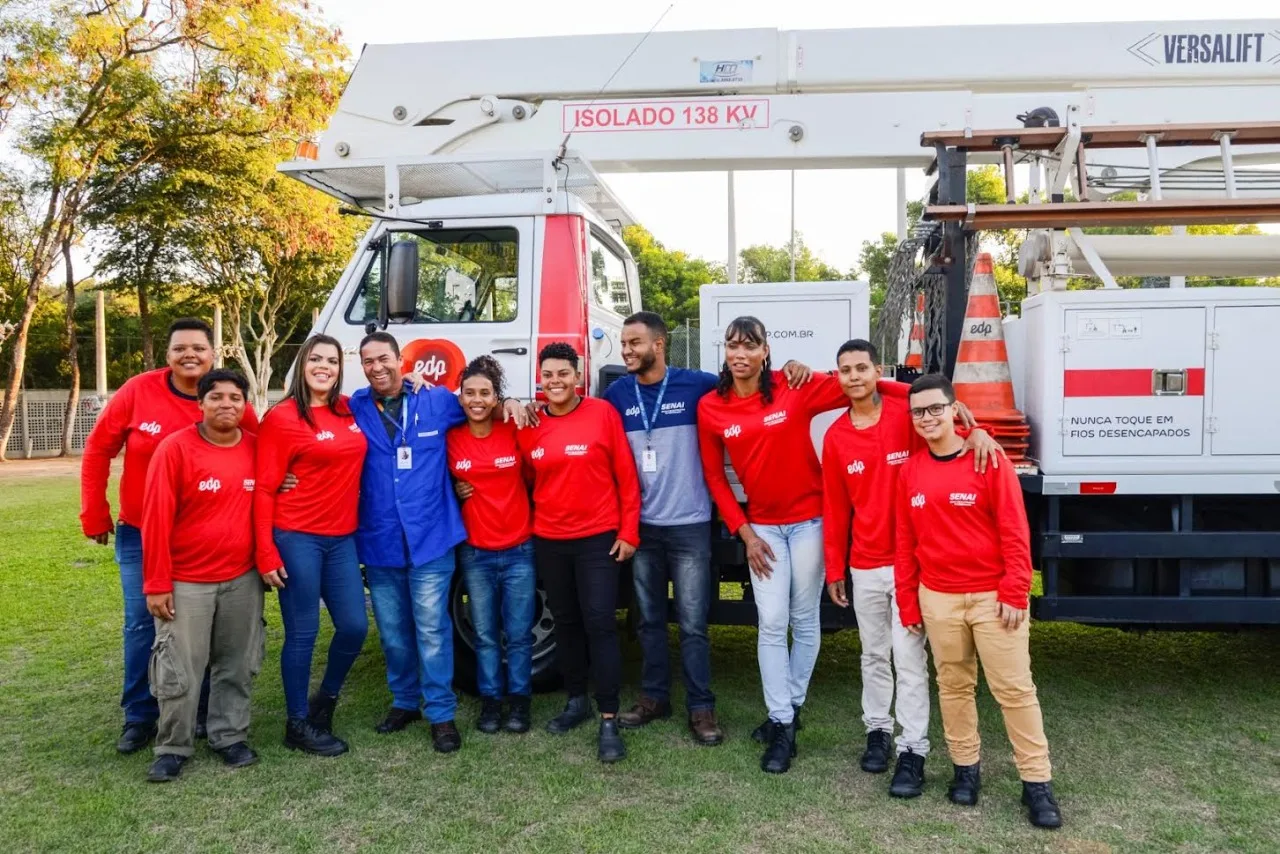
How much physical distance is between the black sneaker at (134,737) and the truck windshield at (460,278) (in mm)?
2182

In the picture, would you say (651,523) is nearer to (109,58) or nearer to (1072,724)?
(1072,724)

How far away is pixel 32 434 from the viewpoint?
945 inches

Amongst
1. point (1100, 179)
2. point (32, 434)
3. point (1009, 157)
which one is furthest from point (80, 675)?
point (32, 434)

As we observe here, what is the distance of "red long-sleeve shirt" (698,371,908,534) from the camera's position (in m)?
3.96

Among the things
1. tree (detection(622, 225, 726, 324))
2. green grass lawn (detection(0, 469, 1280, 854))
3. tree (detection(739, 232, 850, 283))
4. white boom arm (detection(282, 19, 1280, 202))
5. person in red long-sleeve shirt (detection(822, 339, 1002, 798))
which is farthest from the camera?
tree (detection(739, 232, 850, 283))

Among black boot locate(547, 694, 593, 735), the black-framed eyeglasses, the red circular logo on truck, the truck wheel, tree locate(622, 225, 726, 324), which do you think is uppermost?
tree locate(622, 225, 726, 324)

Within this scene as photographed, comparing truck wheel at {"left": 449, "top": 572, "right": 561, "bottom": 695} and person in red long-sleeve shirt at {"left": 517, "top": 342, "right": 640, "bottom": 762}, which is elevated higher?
person in red long-sleeve shirt at {"left": 517, "top": 342, "right": 640, "bottom": 762}

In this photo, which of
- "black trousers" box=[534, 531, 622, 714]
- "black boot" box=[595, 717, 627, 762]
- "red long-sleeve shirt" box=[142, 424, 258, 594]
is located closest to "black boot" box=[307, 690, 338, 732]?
"red long-sleeve shirt" box=[142, 424, 258, 594]

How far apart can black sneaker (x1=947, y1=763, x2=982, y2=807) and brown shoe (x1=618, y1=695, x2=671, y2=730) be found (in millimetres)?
1363

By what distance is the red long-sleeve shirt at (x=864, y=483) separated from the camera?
3.74 m

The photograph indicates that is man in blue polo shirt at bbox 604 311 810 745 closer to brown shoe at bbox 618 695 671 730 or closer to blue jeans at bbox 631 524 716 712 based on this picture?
blue jeans at bbox 631 524 716 712

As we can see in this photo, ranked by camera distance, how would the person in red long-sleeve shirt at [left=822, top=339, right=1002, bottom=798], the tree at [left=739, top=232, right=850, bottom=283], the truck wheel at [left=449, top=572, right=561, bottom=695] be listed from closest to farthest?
the person in red long-sleeve shirt at [left=822, top=339, right=1002, bottom=798] < the truck wheel at [left=449, top=572, right=561, bottom=695] < the tree at [left=739, top=232, right=850, bottom=283]

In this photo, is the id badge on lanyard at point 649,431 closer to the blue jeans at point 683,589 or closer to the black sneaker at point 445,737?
the blue jeans at point 683,589

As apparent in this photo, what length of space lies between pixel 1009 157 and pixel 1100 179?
118cm
